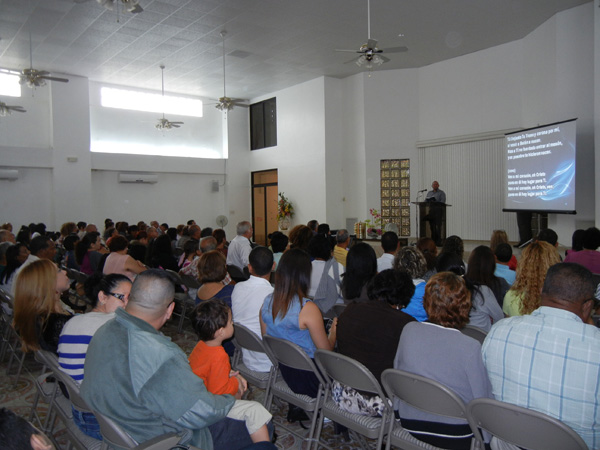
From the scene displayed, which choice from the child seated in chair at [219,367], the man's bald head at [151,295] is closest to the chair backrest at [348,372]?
the child seated in chair at [219,367]

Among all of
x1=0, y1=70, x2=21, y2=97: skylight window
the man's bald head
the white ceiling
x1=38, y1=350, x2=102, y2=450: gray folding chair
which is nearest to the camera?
the man's bald head

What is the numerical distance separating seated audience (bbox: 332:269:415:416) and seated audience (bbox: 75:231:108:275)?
A: 13.5ft

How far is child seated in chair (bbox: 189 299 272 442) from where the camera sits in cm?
209

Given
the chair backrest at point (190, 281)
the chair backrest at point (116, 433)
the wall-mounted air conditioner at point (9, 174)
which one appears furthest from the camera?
the wall-mounted air conditioner at point (9, 174)

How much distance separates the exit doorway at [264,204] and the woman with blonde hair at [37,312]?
11935mm

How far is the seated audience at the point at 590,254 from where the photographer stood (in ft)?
14.0

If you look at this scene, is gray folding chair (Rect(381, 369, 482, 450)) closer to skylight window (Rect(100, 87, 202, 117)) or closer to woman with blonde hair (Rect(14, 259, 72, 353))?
woman with blonde hair (Rect(14, 259, 72, 353))

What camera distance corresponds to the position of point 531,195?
9.01m

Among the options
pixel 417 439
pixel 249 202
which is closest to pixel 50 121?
pixel 249 202

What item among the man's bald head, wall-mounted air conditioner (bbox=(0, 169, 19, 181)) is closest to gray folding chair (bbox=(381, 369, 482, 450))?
the man's bald head

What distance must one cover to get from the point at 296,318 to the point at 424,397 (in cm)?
96

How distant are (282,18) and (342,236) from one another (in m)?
5.28

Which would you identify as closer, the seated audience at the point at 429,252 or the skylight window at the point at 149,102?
the seated audience at the point at 429,252

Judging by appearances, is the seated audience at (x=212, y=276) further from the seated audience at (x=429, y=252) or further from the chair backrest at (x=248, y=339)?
the seated audience at (x=429, y=252)
